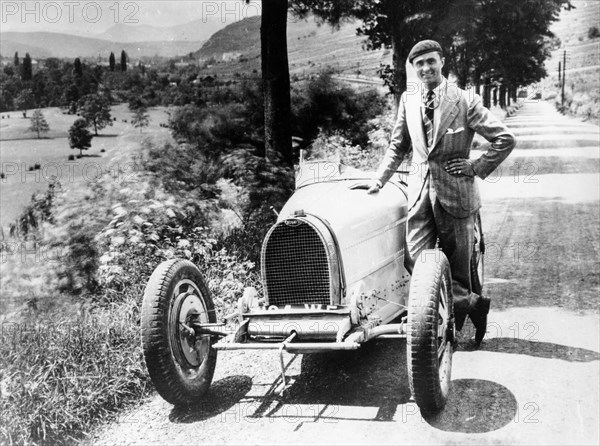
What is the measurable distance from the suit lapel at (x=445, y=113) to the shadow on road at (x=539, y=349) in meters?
1.80

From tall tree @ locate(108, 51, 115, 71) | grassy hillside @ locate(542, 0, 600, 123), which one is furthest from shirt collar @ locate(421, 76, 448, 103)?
grassy hillside @ locate(542, 0, 600, 123)

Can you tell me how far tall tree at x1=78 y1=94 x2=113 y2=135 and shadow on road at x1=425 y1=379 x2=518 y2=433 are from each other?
5.90 metres

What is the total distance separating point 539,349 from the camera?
5.05 m

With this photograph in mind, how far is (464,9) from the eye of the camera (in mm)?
14352

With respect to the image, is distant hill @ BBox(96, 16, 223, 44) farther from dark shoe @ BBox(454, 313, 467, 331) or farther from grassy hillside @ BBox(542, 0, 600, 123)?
grassy hillside @ BBox(542, 0, 600, 123)

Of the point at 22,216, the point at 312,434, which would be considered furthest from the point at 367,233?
the point at 22,216

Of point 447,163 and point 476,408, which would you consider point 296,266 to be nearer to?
point 447,163

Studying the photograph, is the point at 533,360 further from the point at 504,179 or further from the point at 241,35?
the point at 504,179

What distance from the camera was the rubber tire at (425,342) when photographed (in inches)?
147

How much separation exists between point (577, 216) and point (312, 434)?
26.9ft

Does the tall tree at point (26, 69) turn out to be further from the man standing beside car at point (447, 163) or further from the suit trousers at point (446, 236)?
the suit trousers at point (446, 236)

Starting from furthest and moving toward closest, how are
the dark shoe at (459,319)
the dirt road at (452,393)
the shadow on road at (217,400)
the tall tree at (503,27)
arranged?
the tall tree at (503,27)
the dark shoe at (459,319)
the shadow on road at (217,400)
the dirt road at (452,393)

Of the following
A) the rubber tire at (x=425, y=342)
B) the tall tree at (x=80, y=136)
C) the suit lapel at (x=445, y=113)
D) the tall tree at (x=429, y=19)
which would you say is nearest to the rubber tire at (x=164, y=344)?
the rubber tire at (x=425, y=342)

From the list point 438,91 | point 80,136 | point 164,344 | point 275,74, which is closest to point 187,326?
point 164,344
